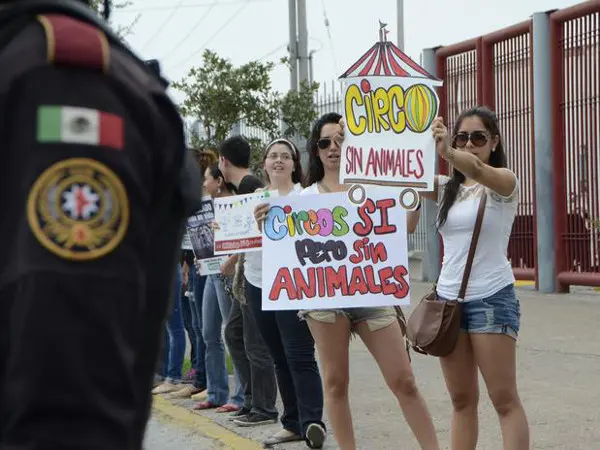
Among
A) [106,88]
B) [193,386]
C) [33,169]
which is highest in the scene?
[106,88]

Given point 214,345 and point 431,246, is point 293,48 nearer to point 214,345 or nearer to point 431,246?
point 431,246

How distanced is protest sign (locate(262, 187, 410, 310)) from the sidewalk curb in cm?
112

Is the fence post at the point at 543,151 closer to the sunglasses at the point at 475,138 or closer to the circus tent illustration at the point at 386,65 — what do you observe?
the circus tent illustration at the point at 386,65

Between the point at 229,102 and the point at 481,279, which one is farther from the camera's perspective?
the point at 229,102

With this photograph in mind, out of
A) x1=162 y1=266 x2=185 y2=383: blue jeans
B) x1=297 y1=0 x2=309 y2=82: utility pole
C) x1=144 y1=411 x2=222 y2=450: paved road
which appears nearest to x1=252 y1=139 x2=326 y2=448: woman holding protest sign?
x1=144 y1=411 x2=222 y2=450: paved road

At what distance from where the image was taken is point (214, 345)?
888 cm

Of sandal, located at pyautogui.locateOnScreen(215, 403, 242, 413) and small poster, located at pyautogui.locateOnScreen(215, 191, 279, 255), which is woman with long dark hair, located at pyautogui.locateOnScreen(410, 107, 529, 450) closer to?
small poster, located at pyautogui.locateOnScreen(215, 191, 279, 255)

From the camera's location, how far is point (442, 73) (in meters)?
20.1

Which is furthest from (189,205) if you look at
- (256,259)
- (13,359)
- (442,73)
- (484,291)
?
(442,73)

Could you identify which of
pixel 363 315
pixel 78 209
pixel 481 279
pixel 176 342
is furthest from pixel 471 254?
pixel 176 342

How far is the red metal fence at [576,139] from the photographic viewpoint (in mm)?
16062

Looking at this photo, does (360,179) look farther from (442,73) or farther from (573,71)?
(442,73)

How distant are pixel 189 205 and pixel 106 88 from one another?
0.88ft

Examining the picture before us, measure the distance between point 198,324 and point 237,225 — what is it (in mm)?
1675
